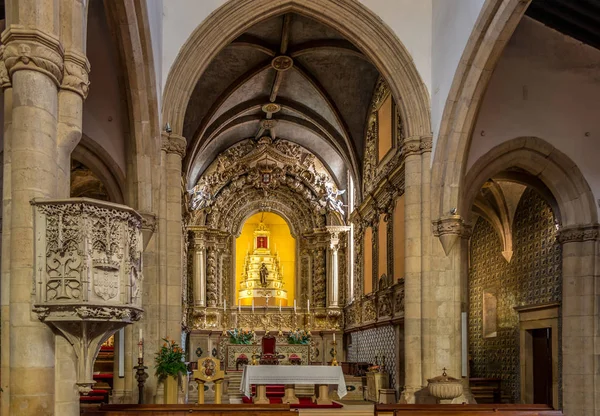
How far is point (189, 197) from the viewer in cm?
2383

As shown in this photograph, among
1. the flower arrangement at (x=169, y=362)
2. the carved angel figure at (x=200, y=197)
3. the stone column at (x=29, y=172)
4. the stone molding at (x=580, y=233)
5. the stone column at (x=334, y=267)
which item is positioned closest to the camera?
the stone column at (x=29, y=172)

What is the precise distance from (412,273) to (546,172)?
3.59 meters

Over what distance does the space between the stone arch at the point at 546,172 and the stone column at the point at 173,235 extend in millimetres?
5297

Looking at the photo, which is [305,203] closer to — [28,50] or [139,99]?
[139,99]

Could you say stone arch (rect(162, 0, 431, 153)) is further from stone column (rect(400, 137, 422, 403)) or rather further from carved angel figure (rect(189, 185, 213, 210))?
carved angel figure (rect(189, 185, 213, 210))

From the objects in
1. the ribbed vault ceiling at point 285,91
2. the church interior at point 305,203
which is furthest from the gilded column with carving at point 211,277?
the ribbed vault ceiling at point 285,91

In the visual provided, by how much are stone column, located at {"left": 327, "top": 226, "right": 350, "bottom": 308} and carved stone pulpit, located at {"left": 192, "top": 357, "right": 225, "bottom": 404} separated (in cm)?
1140

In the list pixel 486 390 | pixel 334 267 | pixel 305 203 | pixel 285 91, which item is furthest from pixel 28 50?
pixel 305 203

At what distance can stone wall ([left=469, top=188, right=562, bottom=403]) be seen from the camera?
52.2 ft

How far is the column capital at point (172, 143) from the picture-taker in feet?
42.3

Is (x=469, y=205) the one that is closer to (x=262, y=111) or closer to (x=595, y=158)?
(x=595, y=158)

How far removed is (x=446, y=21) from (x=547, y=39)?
212cm

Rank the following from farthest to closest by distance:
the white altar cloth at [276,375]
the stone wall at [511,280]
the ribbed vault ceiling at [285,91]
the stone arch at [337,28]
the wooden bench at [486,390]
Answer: the ribbed vault ceiling at [285,91] < the wooden bench at [486,390] < the stone wall at [511,280] < the white altar cloth at [276,375] < the stone arch at [337,28]

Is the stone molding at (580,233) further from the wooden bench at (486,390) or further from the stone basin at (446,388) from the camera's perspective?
the wooden bench at (486,390)
